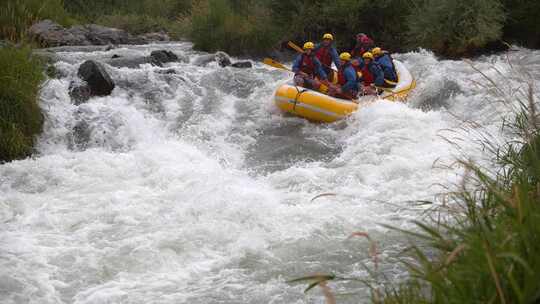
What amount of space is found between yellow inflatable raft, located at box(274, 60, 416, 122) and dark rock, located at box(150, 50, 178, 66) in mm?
2766

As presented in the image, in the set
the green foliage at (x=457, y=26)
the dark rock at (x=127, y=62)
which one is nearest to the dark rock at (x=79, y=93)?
the dark rock at (x=127, y=62)

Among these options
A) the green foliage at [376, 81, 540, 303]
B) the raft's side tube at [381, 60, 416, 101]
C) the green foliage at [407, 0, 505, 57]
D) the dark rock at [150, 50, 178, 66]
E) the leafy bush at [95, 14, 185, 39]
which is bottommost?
the leafy bush at [95, 14, 185, 39]

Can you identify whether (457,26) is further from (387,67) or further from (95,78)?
(95,78)

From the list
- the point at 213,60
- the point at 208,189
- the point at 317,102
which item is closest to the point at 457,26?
the point at 213,60

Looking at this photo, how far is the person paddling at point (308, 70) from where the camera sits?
836 centimetres

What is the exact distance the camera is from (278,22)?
42.7ft

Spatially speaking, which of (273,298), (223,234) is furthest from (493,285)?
(223,234)

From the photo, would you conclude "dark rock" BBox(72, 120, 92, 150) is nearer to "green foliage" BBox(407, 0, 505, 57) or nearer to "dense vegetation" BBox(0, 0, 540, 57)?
"dense vegetation" BBox(0, 0, 540, 57)

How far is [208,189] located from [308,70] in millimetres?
4030

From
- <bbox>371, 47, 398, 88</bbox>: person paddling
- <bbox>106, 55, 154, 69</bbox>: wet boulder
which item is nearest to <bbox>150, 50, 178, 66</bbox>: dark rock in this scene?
<bbox>106, 55, 154, 69</bbox>: wet boulder

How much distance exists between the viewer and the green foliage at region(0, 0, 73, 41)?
9.70 m

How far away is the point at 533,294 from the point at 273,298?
78.0 inches

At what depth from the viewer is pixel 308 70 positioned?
28.4 feet

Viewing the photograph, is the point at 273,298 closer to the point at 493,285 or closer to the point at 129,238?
the point at 129,238
